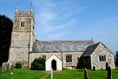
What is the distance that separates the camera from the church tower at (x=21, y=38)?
4581 cm

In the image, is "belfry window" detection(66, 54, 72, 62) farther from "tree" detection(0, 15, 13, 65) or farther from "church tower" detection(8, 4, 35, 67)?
"tree" detection(0, 15, 13, 65)

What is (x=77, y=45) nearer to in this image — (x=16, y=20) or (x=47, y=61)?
(x=47, y=61)

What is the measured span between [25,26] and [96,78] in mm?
29449

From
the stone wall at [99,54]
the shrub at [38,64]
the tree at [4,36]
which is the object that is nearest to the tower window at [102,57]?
the stone wall at [99,54]

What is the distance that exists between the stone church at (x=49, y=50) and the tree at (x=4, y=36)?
671cm

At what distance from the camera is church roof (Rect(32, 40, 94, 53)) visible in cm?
4794

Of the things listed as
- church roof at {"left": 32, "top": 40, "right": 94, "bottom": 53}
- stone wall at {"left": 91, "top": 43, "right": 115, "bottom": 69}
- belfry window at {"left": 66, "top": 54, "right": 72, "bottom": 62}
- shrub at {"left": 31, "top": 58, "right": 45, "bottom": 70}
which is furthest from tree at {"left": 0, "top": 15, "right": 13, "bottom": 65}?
stone wall at {"left": 91, "top": 43, "right": 115, "bottom": 69}

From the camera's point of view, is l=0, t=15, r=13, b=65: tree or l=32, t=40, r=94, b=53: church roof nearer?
l=32, t=40, r=94, b=53: church roof

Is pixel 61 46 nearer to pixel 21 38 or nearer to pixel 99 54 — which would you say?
pixel 21 38

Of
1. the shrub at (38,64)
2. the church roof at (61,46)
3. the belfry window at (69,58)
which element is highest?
the church roof at (61,46)

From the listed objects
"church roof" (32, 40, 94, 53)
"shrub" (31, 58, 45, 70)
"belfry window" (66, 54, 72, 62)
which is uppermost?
"church roof" (32, 40, 94, 53)

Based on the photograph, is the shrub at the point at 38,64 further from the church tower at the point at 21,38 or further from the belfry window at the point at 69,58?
the belfry window at the point at 69,58

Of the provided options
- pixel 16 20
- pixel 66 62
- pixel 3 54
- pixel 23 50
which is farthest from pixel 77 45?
pixel 3 54

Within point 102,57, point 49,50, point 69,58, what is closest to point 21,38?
point 49,50
